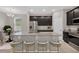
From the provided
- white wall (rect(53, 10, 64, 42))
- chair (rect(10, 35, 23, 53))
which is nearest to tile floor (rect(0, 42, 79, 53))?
chair (rect(10, 35, 23, 53))

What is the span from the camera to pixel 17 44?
259 centimetres

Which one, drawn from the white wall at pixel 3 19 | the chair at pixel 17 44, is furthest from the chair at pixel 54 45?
the white wall at pixel 3 19

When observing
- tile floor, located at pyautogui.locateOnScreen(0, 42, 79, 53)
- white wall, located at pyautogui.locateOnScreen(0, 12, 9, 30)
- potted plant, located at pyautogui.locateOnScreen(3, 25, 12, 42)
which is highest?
white wall, located at pyautogui.locateOnScreen(0, 12, 9, 30)

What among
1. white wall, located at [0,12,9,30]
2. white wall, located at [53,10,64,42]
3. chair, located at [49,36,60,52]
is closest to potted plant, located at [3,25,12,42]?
white wall, located at [0,12,9,30]

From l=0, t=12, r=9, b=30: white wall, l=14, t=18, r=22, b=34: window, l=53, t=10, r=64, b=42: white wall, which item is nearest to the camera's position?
l=0, t=12, r=9, b=30: white wall

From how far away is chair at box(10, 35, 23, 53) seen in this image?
245 cm

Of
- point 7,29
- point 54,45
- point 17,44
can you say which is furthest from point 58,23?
point 7,29

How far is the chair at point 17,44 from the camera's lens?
2450 millimetres

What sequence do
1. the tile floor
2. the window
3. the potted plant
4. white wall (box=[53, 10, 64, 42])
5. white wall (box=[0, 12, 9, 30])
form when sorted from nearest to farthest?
1. the tile floor
2. white wall (box=[0, 12, 9, 30])
3. the potted plant
4. the window
5. white wall (box=[53, 10, 64, 42])

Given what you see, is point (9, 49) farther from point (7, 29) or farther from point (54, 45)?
point (54, 45)

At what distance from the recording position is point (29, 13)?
→ 2.81 meters

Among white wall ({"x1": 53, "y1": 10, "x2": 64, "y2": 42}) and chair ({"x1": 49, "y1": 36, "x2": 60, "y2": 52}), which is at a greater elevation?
white wall ({"x1": 53, "y1": 10, "x2": 64, "y2": 42})

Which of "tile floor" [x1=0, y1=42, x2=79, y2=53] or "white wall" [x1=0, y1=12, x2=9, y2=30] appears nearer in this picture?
"tile floor" [x1=0, y1=42, x2=79, y2=53]

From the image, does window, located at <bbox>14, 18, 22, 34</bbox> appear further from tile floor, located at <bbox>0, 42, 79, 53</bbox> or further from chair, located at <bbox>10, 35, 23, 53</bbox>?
tile floor, located at <bbox>0, 42, 79, 53</bbox>
